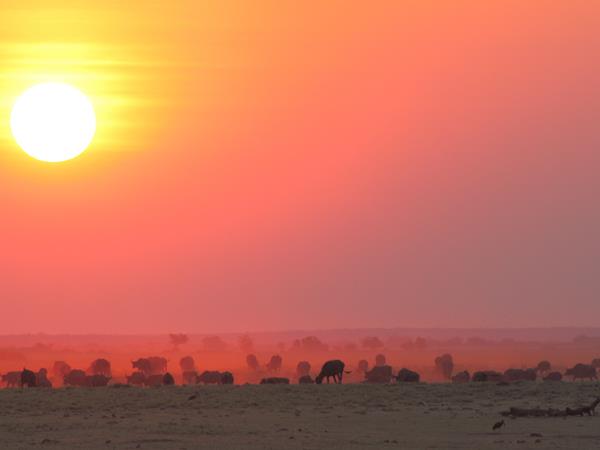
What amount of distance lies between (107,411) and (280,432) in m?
11.9

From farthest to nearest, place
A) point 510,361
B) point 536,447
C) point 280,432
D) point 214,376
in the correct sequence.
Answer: point 510,361, point 214,376, point 280,432, point 536,447

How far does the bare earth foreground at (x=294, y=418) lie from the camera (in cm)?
4334

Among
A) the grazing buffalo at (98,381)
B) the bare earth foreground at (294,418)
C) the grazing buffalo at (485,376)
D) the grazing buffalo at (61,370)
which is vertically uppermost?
the grazing buffalo at (61,370)

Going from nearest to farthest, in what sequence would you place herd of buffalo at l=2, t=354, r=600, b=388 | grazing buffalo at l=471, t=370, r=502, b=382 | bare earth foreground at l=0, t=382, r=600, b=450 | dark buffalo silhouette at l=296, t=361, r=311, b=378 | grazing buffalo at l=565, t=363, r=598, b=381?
bare earth foreground at l=0, t=382, r=600, b=450
grazing buffalo at l=471, t=370, r=502, b=382
herd of buffalo at l=2, t=354, r=600, b=388
grazing buffalo at l=565, t=363, r=598, b=381
dark buffalo silhouette at l=296, t=361, r=311, b=378

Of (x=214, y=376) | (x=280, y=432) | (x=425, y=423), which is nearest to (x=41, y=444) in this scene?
(x=280, y=432)

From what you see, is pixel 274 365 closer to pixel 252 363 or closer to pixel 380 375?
pixel 252 363

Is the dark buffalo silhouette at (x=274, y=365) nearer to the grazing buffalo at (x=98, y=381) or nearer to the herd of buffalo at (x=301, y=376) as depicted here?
the herd of buffalo at (x=301, y=376)

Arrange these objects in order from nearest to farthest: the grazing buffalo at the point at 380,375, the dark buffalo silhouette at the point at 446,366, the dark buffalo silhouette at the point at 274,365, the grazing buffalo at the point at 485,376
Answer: the grazing buffalo at the point at 485,376 → the grazing buffalo at the point at 380,375 → the dark buffalo silhouette at the point at 446,366 → the dark buffalo silhouette at the point at 274,365

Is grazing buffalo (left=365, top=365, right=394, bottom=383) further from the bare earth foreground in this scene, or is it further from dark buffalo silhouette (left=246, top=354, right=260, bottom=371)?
dark buffalo silhouette (left=246, top=354, right=260, bottom=371)

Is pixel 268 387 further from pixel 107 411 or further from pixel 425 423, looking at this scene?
pixel 425 423

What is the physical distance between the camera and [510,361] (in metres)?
194

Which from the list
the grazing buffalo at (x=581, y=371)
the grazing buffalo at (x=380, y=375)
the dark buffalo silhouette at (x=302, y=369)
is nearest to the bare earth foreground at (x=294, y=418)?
the grazing buffalo at (x=380, y=375)

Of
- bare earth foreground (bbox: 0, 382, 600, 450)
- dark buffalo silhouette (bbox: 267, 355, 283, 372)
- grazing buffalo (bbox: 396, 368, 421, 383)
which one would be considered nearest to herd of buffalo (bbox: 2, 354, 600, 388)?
grazing buffalo (bbox: 396, 368, 421, 383)

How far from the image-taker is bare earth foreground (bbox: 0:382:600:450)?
43.3 meters
